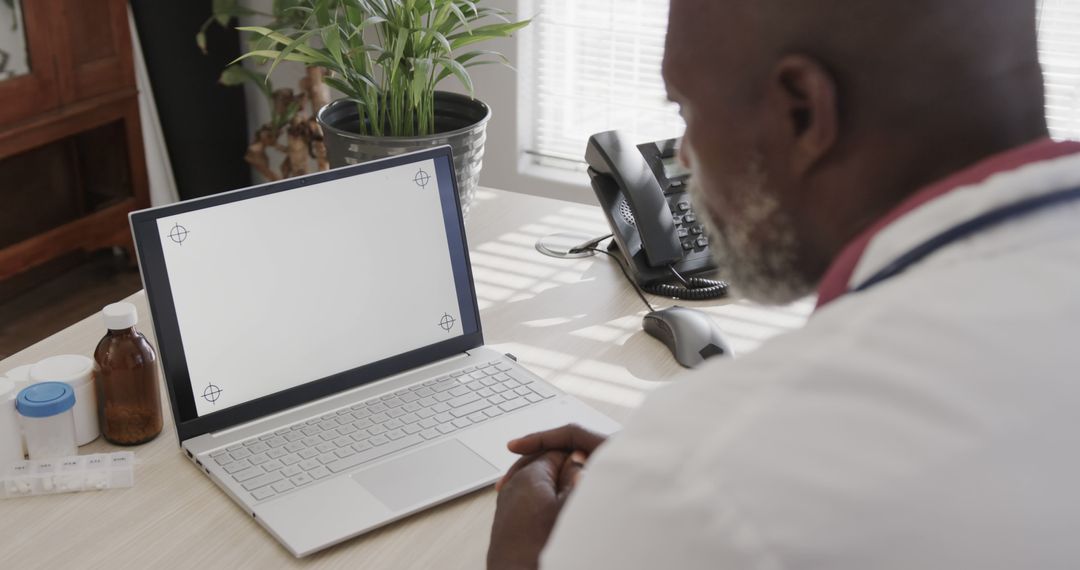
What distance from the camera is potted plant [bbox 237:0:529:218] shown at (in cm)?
158

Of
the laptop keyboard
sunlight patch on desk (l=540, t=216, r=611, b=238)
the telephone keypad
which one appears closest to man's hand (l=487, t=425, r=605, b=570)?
the laptop keyboard

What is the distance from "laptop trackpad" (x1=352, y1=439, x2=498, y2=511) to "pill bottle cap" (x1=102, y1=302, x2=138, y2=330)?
273mm

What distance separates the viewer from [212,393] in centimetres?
108

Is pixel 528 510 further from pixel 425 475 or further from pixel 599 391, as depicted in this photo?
pixel 599 391

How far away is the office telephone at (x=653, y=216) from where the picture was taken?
1.51 metres

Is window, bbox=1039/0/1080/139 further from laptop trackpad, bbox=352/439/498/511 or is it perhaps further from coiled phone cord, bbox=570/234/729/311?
laptop trackpad, bbox=352/439/498/511

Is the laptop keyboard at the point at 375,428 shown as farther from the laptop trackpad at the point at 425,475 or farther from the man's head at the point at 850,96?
the man's head at the point at 850,96

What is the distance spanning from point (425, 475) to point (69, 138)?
222cm

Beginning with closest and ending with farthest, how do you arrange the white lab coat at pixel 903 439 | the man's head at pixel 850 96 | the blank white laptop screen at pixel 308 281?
the white lab coat at pixel 903 439, the man's head at pixel 850 96, the blank white laptop screen at pixel 308 281

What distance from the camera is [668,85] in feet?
2.33

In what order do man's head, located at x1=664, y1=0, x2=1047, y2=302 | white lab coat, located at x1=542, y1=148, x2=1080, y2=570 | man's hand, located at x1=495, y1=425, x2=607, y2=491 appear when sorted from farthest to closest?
man's hand, located at x1=495, y1=425, x2=607, y2=491 < man's head, located at x1=664, y1=0, x2=1047, y2=302 < white lab coat, located at x1=542, y1=148, x2=1080, y2=570

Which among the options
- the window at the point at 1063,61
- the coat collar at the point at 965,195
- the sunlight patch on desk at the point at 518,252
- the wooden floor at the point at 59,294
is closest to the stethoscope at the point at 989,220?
the coat collar at the point at 965,195

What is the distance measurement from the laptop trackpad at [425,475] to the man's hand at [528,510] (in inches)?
4.1

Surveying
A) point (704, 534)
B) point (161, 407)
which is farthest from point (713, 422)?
point (161, 407)
